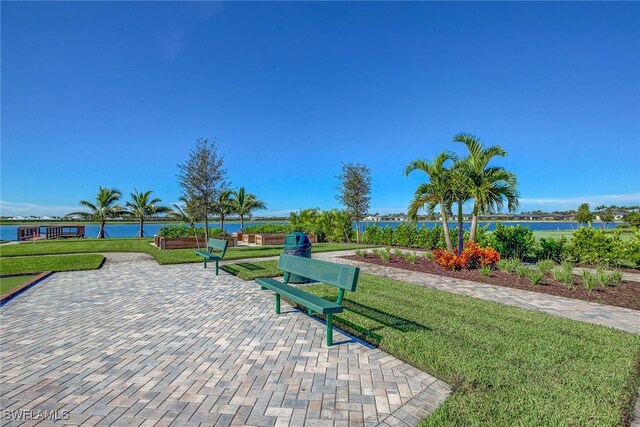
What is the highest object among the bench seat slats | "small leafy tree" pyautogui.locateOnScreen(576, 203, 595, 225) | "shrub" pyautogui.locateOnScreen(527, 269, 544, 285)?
"small leafy tree" pyautogui.locateOnScreen(576, 203, 595, 225)

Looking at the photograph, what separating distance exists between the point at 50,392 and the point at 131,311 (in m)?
2.77

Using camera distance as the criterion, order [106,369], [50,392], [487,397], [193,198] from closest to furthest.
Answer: [487,397]
[50,392]
[106,369]
[193,198]

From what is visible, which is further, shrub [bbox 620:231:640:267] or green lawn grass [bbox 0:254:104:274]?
green lawn grass [bbox 0:254:104:274]

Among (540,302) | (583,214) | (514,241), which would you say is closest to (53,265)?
(540,302)

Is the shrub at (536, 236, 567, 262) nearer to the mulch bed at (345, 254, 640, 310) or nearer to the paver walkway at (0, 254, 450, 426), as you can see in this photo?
the mulch bed at (345, 254, 640, 310)

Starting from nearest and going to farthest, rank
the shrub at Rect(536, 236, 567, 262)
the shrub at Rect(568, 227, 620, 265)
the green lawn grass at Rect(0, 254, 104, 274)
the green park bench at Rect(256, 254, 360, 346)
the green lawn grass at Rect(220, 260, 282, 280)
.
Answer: the green park bench at Rect(256, 254, 360, 346) → the green lawn grass at Rect(220, 260, 282, 280) → the green lawn grass at Rect(0, 254, 104, 274) → the shrub at Rect(568, 227, 620, 265) → the shrub at Rect(536, 236, 567, 262)

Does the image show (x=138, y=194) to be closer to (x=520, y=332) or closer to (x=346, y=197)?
(x=346, y=197)

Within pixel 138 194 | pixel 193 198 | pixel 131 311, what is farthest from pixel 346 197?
pixel 138 194

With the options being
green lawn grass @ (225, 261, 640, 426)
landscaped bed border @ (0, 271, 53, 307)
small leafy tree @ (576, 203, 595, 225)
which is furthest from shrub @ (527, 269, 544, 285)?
small leafy tree @ (576, 203, 595, 225)

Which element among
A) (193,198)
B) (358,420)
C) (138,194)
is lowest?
(358,420)

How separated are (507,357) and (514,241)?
1020 cm

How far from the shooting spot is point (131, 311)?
5543 millimetres

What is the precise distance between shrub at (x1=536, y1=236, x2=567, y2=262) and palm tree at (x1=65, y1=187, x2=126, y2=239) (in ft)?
116

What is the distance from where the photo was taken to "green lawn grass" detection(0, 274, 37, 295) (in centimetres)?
748
